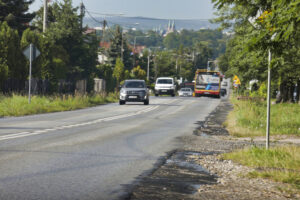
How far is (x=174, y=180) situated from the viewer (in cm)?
770

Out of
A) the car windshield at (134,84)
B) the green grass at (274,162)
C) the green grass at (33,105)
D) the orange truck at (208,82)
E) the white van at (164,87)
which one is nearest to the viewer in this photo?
the green grass at (274,162)

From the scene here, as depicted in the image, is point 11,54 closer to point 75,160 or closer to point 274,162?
point 75,160

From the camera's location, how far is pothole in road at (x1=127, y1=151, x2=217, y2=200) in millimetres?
6611

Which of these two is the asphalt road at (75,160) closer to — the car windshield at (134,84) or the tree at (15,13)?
the car windshield at (134,84)

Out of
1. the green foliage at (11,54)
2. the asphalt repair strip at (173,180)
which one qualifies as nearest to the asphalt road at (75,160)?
the asphalt repair strip at (173,180)

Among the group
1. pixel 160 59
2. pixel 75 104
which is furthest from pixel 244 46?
pixel 160 59

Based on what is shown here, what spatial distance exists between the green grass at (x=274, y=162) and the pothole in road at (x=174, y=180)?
82 cm

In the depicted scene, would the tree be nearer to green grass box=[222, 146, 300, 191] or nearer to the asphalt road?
the asphalt road

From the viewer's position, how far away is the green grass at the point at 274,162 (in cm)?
794

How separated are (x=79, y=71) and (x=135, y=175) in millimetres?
41237

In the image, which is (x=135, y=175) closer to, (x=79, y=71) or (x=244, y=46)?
(x=244, y=46)

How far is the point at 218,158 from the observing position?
1036 cm

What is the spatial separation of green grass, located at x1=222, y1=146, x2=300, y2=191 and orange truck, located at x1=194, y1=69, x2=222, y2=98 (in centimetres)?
5073

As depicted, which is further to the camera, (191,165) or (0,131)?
(0,131)
